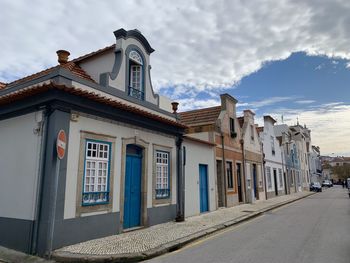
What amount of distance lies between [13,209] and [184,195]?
703 centimetres

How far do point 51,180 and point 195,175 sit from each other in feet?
28.1

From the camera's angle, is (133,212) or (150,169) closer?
(133,212)

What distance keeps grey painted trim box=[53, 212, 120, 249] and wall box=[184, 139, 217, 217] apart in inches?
207

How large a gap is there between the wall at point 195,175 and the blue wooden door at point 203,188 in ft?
0.73

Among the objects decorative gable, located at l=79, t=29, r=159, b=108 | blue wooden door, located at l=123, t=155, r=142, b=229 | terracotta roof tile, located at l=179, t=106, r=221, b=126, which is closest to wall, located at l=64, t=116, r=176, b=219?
blue wooden door, located at l=123, t=155, r=142, b=229

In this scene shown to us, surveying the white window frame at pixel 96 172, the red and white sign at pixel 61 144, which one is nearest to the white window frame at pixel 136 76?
the white window frame at pixel 96 172

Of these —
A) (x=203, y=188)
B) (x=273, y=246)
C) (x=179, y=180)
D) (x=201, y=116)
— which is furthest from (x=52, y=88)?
(x=201, y=116)

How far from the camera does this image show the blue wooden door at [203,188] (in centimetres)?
1497

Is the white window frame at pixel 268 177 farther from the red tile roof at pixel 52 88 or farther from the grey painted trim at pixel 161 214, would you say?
the red tile roof at pixel 52 88

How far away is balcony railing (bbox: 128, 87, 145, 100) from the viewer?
1061cm

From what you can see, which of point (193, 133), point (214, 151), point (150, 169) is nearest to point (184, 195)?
point (150, 169)

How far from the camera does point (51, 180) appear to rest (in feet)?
23.0

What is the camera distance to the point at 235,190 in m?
18.6

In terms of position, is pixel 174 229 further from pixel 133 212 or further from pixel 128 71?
pixel 128 71
